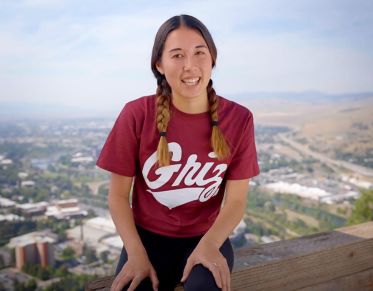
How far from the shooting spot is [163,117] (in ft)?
4.34

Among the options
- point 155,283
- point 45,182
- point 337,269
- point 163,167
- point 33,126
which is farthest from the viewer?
point 33,126

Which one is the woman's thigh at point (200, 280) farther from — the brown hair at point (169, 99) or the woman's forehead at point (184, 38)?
the woman's forehead at point (184, 38)

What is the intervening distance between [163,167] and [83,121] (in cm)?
1172

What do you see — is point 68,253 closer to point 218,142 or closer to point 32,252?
point 32,252

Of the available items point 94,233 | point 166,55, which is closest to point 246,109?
point 166,55

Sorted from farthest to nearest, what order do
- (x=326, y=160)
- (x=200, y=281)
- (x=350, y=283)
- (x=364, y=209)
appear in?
(x=326, y=160)
(x=364, y=209)
(x=350, y=283)
(x=200, y=281)

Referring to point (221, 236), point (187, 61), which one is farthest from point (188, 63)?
point (221, 236)

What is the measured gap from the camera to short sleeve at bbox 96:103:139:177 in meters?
1.31

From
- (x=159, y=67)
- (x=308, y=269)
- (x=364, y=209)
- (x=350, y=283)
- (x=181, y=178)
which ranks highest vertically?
(x=159, y=67)

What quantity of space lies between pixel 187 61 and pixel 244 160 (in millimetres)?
373

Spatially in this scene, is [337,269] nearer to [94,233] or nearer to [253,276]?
[253,276]

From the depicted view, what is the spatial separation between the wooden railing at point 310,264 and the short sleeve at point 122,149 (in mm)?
341

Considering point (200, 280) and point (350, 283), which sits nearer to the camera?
point (200, 280)

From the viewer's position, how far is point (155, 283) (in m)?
1.17
